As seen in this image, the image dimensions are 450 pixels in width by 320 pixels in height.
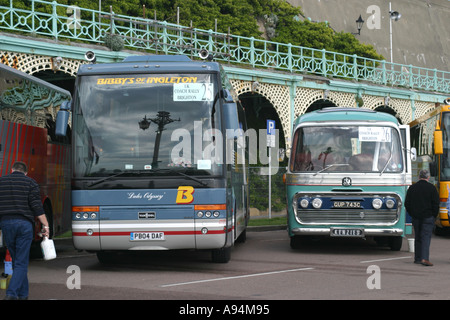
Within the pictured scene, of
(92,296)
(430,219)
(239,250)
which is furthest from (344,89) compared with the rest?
(92,296)

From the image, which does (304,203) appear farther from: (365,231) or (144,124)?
(144,124)

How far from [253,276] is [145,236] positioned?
5.90 feet

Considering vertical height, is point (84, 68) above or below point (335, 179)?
above

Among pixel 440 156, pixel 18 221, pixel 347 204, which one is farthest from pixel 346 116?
pixel 18 221

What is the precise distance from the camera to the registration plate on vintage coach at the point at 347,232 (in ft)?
47.2

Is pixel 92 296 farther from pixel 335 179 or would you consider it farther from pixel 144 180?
pixel 335 179

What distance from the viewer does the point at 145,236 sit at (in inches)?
470

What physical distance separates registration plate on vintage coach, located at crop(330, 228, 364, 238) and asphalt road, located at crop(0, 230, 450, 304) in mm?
425

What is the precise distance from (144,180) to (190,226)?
1011mm

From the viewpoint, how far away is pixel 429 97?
41188 millimetres

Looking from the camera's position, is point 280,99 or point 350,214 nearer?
point 350,214

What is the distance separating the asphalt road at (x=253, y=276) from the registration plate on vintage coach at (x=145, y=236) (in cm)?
57

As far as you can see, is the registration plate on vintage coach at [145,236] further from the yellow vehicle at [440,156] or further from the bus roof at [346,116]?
the yellow vehicle at [440,156]
